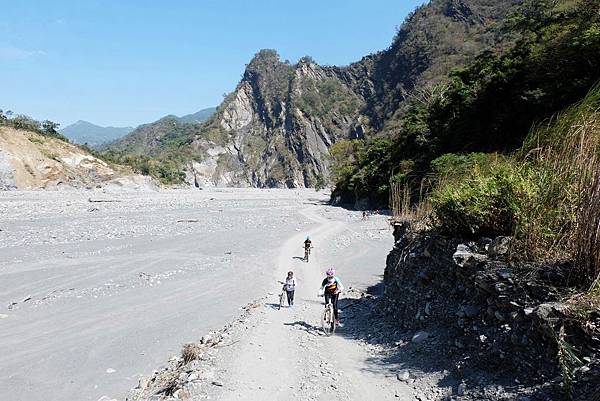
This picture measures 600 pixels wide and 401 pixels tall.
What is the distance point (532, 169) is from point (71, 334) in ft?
33.8

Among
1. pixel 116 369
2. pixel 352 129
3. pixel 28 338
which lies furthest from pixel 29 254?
pixel 352 129

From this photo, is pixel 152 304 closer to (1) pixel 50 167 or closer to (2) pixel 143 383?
(2) pixel 143 383

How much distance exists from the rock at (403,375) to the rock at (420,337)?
0.66 metres

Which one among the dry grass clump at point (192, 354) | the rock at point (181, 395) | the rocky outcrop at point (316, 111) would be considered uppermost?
the rocky outcrop at point (316, 111)

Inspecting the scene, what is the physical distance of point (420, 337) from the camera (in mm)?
6555

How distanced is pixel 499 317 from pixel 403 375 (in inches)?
66.9

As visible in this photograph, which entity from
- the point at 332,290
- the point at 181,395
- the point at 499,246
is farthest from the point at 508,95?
the point at 181,395

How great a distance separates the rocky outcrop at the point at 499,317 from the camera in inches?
150

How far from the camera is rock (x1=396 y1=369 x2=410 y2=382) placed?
5.78m

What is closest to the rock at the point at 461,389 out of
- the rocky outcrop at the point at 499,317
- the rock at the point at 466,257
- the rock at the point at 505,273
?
the rocky outcrop at the point at 499,317

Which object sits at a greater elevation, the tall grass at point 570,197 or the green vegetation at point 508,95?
the green vegetation at point 508,95

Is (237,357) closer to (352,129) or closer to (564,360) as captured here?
(564,360)

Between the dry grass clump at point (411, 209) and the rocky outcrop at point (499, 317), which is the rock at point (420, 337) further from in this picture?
the dry grass clump at point (411, 209)

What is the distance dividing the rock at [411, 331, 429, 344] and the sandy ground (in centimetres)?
88
